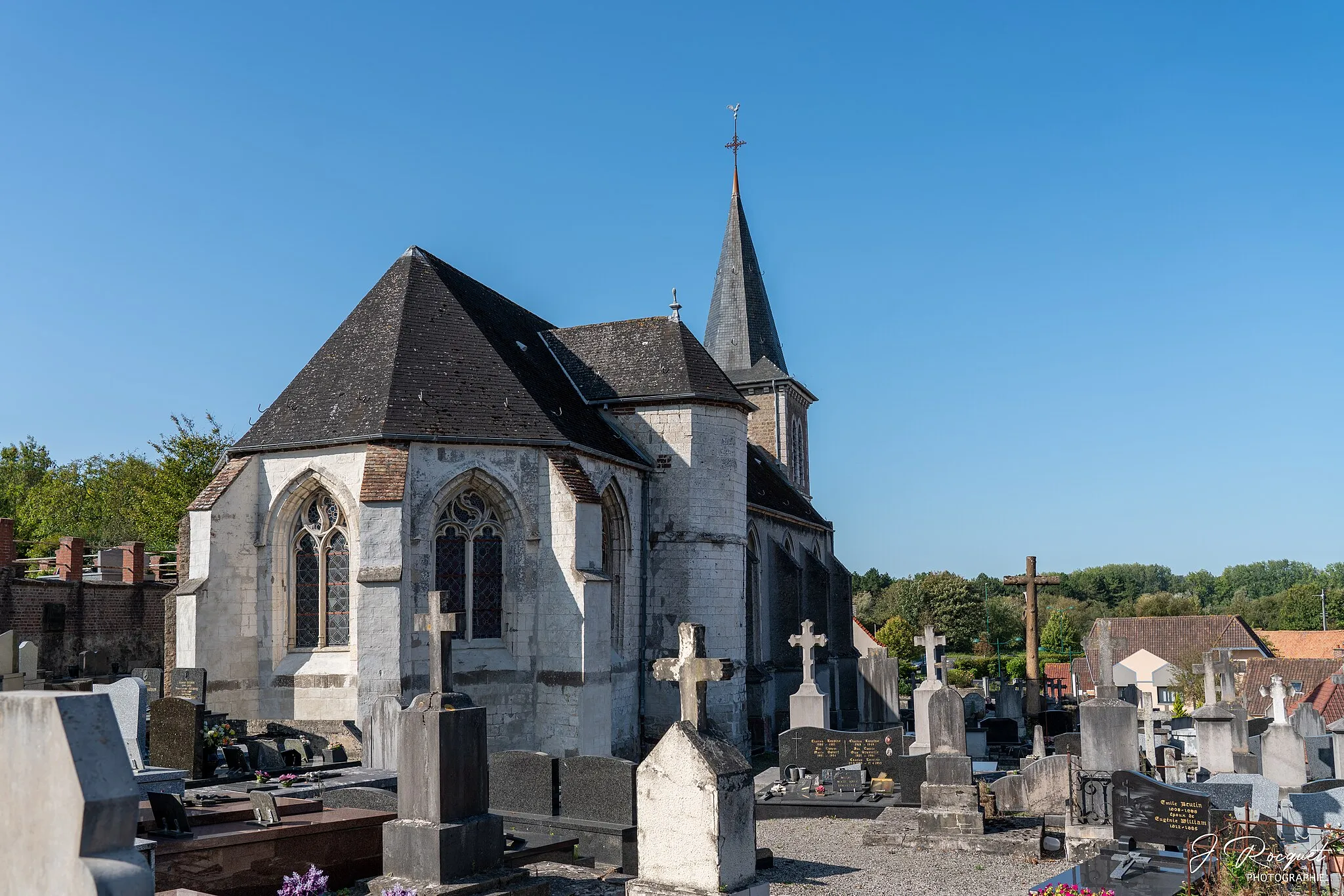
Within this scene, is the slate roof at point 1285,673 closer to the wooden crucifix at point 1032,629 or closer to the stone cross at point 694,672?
the wooden crucifix at point 1032,629

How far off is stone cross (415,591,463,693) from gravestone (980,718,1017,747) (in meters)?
18.3

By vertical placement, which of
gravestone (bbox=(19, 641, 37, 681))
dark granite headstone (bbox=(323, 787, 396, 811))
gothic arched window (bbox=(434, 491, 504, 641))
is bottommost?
dark granite headstone (bbox=(323, 787, 396, 811))

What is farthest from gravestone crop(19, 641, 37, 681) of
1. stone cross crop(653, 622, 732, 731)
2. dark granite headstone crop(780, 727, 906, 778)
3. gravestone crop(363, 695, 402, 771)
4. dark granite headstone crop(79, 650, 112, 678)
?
stone cross crop(653, 622, 732, 731)

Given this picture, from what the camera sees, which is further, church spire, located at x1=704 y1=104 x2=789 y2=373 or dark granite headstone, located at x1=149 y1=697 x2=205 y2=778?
church spire, located at x1=704 y1=104 x2=789 y2=373

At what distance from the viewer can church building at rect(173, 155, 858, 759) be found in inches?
684

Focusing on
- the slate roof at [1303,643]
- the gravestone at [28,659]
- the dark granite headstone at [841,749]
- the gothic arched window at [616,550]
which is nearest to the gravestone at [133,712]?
the gravestone at [28,659]

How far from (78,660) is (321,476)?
11328 mm

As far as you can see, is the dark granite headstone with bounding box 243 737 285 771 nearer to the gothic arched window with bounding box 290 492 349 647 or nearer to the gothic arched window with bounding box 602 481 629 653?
the gothic arched window with bounding box 290 492 349 647

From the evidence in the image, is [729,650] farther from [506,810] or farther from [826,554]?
[826,554]

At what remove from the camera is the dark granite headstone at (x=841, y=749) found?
16469 mm

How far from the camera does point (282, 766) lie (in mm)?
13812

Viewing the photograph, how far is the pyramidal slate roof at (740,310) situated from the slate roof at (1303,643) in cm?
4031

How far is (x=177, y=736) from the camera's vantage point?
12.5 metres

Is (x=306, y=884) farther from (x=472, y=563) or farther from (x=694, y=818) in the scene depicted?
(x=472, y=563)
